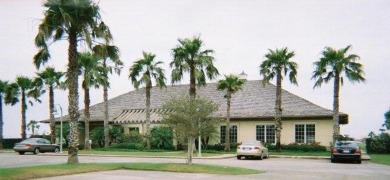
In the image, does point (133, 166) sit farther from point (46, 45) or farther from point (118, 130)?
point (118, 130)

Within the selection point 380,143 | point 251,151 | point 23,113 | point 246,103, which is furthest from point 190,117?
point 23,113

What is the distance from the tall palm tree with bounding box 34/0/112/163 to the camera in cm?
2034

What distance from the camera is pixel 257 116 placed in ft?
127

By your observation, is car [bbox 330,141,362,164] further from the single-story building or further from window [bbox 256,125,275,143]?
window [bbox 256,125,275,143]

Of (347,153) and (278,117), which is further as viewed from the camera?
(278,117)

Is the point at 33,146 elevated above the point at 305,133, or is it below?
below

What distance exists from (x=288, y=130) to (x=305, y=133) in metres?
1.56

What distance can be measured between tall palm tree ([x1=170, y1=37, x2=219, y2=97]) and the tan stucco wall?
9.06 meters

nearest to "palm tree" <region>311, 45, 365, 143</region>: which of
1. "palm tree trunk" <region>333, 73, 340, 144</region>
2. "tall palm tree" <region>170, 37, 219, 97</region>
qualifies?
"palm tree trunk" <region>333, 73, 340, 144</region>

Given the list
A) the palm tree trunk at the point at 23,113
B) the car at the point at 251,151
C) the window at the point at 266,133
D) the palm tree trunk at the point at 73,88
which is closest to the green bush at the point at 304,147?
the window at the point at 266,133

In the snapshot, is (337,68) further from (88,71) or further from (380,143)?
(88,71)

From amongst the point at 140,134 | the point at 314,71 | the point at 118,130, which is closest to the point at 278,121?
the point at 314,71

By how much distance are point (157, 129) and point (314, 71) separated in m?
15.2

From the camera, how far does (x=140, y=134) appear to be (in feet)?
134
